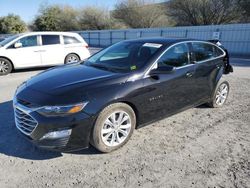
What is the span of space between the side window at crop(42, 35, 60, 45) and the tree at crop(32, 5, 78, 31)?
3847 centimetres

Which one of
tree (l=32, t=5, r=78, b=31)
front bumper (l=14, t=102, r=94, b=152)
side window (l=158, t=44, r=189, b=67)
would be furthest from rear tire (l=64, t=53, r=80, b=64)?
tree (l=32, t=5, r=78, b=31)

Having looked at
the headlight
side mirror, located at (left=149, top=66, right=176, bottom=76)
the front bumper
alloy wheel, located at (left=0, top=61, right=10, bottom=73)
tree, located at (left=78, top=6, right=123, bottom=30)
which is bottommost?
alloy wheel, located at (left=0, top=61, right=10, bottom=73)

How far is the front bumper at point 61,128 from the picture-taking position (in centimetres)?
310

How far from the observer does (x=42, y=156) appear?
3.50m

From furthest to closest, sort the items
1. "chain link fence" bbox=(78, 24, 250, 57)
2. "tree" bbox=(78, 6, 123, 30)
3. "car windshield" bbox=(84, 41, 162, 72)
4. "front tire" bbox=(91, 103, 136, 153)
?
"tree" bbox=(78, 6, 123, 30)
"chain link fence" bbox=(78, 24, 250, 57)
"car windshield" bbox=(84, 41, 162, 72)
"front tire" bbox=(91, 103, 136, 153)

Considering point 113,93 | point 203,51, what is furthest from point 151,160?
point 203,51

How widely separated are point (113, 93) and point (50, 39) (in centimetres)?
789

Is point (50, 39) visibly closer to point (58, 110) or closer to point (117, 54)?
point (117, 54)

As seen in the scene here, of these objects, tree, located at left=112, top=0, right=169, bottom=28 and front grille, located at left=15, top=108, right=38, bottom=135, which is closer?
front grille, located at left=15, top=108, right=38, bottom=135

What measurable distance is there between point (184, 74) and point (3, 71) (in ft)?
25.6

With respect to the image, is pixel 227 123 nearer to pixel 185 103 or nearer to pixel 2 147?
pixel 185 103

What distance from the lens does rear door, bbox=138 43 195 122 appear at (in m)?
3.88

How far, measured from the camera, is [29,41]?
993 cm

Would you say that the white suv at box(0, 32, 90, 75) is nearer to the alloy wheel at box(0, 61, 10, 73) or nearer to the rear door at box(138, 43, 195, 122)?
the alloy wheel at box(0, 61, 10, 73)
